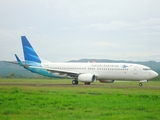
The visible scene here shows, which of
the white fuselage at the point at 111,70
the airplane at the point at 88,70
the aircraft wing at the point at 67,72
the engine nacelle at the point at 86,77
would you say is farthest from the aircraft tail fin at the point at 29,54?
the engine nacelle at the point at 86,77

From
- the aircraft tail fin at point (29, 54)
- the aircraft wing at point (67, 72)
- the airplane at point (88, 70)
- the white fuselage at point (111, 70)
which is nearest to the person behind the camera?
the white fuselage at point (111, 70)

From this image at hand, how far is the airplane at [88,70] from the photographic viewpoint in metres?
46.0

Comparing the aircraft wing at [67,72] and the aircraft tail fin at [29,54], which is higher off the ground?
the aircraft tail fin at [29,54]

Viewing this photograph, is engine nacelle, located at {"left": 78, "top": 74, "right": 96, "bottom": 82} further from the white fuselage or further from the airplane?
the white fuselage

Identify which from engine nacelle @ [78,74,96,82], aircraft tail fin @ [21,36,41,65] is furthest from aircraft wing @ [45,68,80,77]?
aircraft tail fin @ [21,36,41,65]

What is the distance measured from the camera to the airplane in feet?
151

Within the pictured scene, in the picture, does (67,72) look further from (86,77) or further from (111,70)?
(111,70)

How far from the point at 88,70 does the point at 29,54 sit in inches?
420

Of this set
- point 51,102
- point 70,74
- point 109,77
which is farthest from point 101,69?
point 51,102

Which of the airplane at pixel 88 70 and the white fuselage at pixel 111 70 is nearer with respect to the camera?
the white fuselage at pixel 111 70

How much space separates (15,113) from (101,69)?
108 ft

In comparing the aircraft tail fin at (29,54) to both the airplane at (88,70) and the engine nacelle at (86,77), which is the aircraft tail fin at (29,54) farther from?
the engine nacelle at (86,77)

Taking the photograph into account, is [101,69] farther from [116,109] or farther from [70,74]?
[116,109]

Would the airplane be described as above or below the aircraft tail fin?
below
